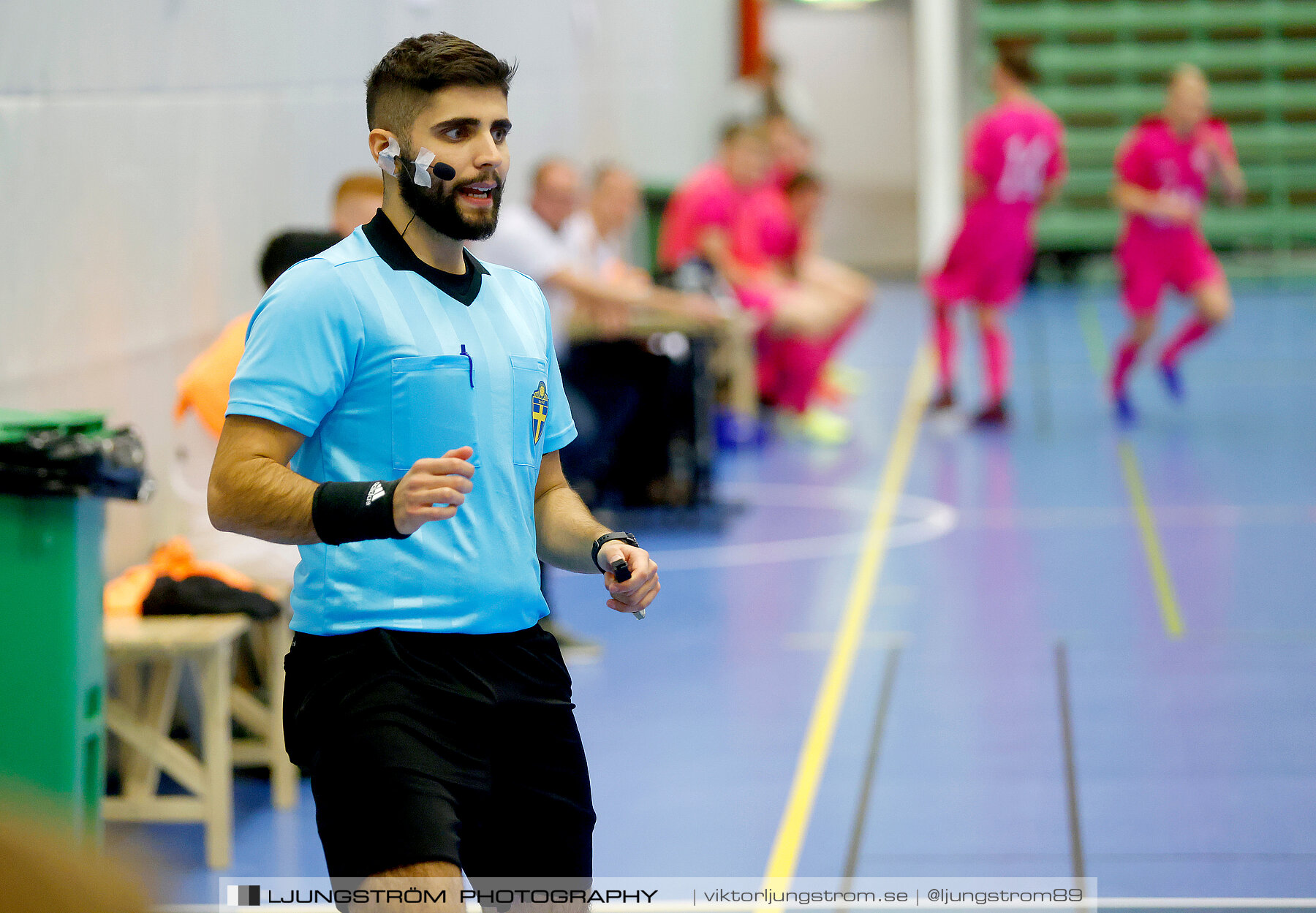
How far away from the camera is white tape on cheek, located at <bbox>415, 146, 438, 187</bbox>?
2.34 m

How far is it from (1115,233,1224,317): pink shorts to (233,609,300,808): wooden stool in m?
8.15

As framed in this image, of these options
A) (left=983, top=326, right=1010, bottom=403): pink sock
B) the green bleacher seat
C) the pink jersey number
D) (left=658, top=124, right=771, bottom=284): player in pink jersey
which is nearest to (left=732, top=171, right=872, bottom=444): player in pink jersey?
(left=658, top=124, right=771, bottom=284): player in pink jersey

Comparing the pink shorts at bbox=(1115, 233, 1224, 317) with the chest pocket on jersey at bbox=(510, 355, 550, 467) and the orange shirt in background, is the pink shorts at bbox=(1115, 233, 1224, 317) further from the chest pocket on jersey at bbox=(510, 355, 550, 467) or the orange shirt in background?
the chest pocket on jersey at bbox=(510, 355, 550, 467)

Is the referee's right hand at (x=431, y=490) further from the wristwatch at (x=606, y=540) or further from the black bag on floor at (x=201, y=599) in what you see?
the black bag on floor at (x=201, y=599)

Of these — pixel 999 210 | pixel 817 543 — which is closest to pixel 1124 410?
pixel 999 210

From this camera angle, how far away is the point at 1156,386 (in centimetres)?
1298

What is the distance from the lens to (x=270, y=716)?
4.76 m

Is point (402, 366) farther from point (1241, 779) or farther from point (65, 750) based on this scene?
point (1241, 779)

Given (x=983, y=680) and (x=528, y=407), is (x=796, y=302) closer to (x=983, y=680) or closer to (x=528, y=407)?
(x=983, y=680)

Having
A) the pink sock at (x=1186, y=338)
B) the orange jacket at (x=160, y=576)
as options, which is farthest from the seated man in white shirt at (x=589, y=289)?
the pink sock at (x=1186, y=338)

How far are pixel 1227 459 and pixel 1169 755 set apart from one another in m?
5.43

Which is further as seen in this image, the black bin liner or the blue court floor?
the blue court floor

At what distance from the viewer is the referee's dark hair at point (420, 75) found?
234 centimetres

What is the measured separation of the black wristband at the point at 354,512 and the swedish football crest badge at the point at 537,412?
1.11 ft
